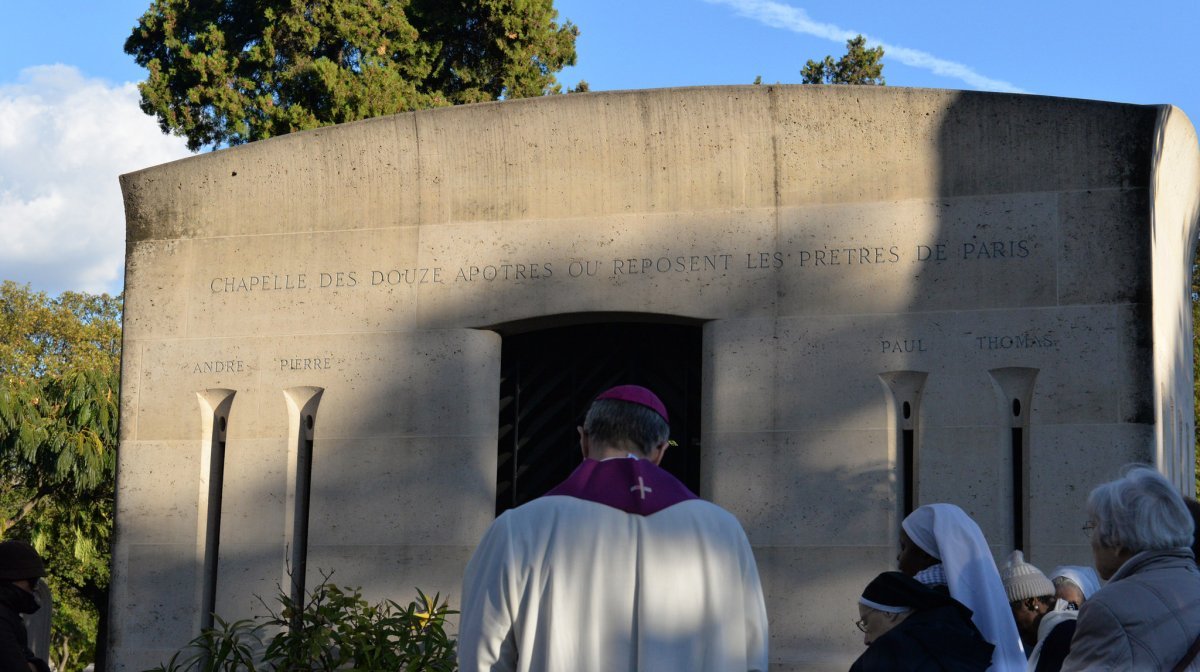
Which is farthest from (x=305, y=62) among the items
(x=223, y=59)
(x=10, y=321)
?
(x=10, y=321)

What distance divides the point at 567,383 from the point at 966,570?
6.06 m

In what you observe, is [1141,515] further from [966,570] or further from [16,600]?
[16,600]

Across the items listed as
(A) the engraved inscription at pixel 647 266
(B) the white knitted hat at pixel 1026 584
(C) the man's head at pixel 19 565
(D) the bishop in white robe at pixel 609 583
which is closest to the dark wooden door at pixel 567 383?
(A) the engraved inscription at pixel 647 266

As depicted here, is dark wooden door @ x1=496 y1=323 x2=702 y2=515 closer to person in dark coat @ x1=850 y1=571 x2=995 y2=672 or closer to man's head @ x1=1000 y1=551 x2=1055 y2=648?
man's head @ x1=1000 y1=551 x2=1055 y2=648

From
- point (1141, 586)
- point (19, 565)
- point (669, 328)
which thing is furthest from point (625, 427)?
point (669, 328)

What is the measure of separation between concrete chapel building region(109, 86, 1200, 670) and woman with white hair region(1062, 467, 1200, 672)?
5.05 metres

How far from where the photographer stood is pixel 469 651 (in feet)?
12.5

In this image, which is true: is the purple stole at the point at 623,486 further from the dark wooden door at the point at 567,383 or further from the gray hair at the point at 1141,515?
the dark wooden door at the point at 567,383

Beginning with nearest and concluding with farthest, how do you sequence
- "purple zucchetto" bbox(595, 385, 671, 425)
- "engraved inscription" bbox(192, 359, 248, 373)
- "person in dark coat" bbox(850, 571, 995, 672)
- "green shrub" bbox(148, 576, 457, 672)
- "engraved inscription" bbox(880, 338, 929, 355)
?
"purple zucchetto" bbox(595, 385, 671, 425) → "person in dark coat" bbox(850, 571, 995, 672) → "green shrub" bbox(148, 576, 457, 672) → "engraved inscription" bbox(880, 338, 929, 355) → "engraved inscription" bbox(192, 359, 248, 373)

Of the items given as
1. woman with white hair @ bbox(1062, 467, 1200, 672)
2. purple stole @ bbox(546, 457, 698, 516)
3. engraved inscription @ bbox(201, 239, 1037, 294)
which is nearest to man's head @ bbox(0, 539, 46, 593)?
purple stole @ bbox(546, 457, 698, 516)

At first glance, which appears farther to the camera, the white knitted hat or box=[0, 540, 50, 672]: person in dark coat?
the white knitted hat

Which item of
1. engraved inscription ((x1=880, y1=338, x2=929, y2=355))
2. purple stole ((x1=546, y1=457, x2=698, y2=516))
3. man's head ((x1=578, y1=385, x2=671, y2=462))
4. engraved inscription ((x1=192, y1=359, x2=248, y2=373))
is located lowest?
purple stole ((x1=546, y1=457, x2=698, y2=516))

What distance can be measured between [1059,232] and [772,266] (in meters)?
1.95

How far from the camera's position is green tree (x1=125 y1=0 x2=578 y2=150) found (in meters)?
25.7
